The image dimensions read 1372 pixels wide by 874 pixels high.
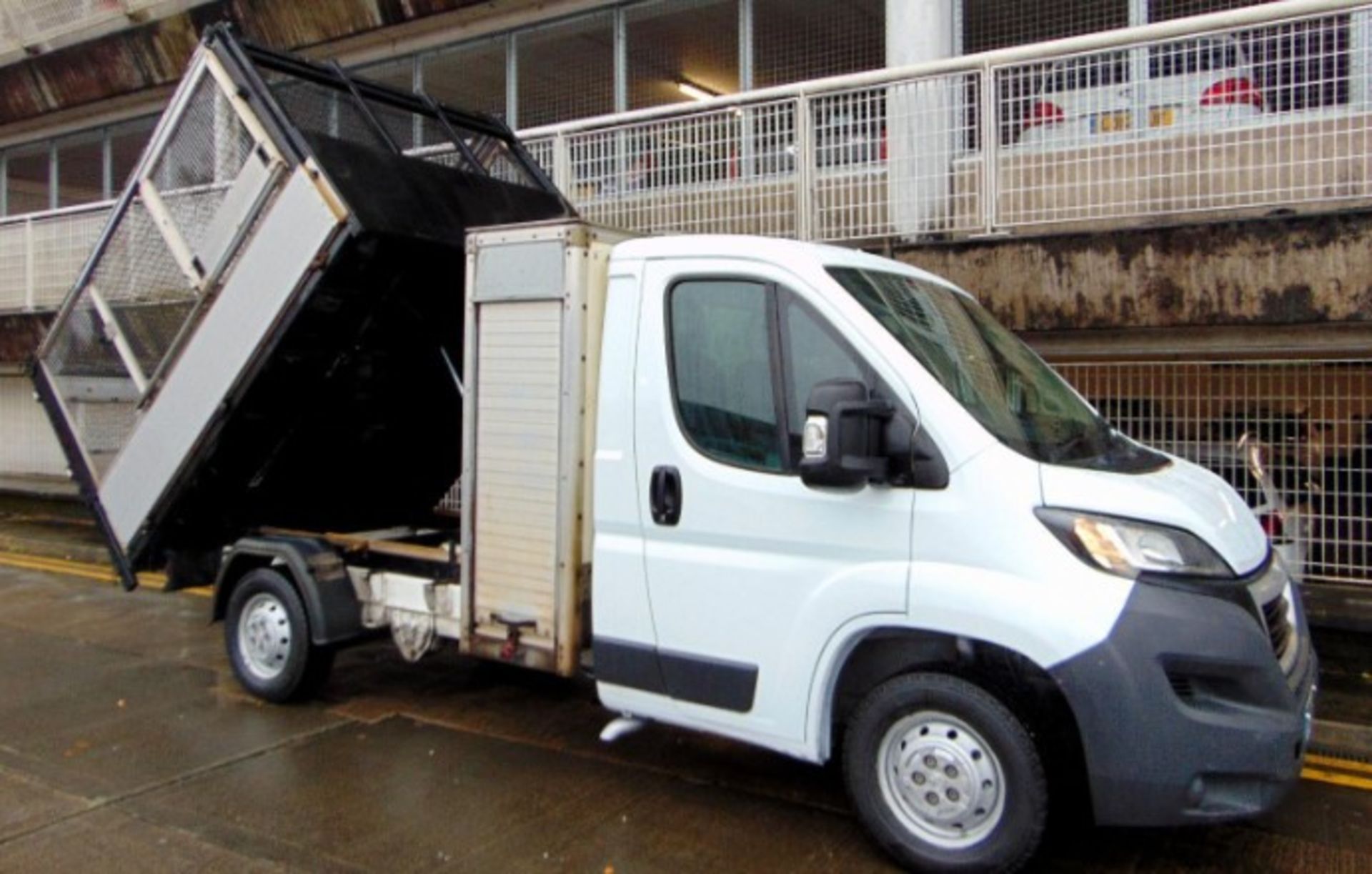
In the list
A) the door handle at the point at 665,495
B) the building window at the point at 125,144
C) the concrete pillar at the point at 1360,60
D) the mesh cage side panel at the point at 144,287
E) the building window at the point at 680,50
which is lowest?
the door handle at the point at 665,495

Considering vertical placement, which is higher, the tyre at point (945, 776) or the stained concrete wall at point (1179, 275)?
the stained concrete wall at point (1179, 275)

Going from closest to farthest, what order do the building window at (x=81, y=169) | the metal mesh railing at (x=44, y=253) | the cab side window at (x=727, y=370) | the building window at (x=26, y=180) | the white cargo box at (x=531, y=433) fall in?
1. the cab side window at (x=727, y=370)
2. the white cargo box at (x=531, y=433)
3. the metal mesh railing at (x=44, y=253)
4. the building window at (x=81, y=169)
5. the building window at (x=26, y=180)

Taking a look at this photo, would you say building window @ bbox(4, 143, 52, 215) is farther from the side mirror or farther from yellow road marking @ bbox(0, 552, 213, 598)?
the side mirror

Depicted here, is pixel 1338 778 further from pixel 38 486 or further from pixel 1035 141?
pixel 38 486

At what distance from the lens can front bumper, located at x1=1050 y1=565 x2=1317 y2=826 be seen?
3.33m

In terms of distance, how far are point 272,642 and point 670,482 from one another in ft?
9.49

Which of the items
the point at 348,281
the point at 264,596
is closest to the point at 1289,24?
the point at 348,281

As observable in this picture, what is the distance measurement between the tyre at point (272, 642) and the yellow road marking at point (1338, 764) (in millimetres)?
4970

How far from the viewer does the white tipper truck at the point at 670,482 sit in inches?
137

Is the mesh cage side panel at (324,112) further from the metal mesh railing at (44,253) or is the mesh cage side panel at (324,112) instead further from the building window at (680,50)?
the metal mesh railing at (44,253)

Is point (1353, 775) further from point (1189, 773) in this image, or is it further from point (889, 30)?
point (889, 30)

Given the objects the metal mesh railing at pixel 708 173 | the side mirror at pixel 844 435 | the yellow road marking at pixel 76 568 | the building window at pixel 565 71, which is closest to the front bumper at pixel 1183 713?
the side mirror at pixel 844 435

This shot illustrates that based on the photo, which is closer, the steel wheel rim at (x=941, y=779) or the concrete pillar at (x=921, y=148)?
the steel wheel rim at (x=941, y=779)

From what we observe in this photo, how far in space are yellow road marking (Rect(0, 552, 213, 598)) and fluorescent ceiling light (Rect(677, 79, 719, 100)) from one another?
739cm
